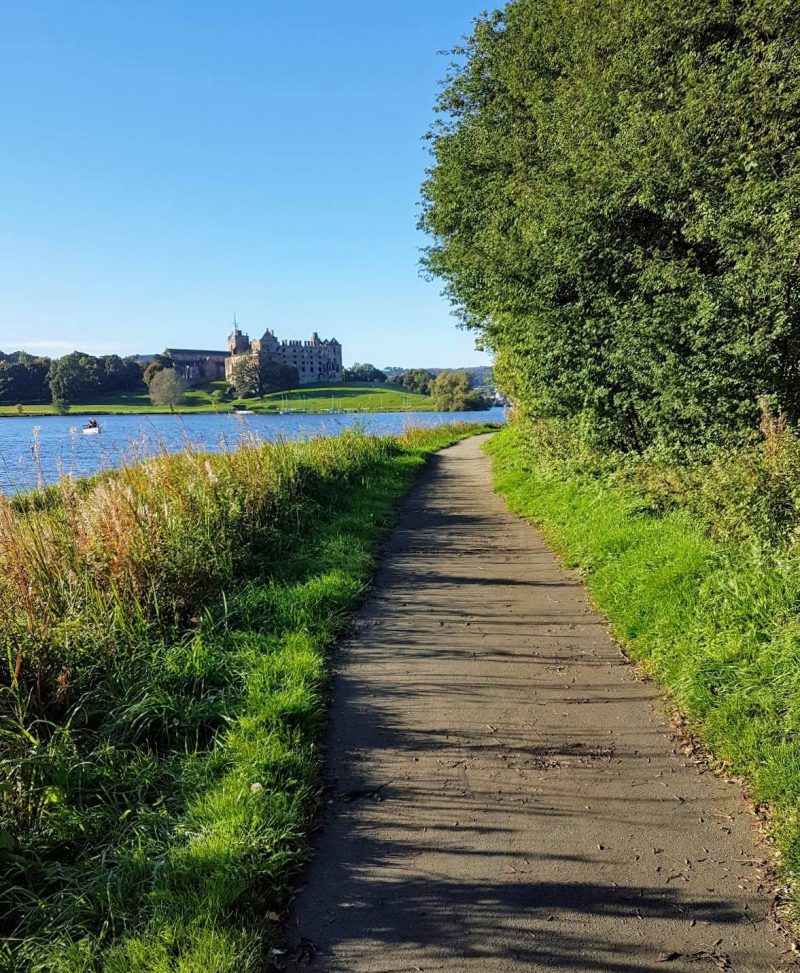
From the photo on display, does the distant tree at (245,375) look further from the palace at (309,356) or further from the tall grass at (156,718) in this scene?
the palace at (309,356)

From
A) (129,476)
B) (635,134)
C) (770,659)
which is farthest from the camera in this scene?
(635,134)

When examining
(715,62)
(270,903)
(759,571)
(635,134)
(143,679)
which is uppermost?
(715,62)

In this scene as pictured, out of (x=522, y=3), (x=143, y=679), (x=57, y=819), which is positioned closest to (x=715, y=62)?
(x=522, y=3)

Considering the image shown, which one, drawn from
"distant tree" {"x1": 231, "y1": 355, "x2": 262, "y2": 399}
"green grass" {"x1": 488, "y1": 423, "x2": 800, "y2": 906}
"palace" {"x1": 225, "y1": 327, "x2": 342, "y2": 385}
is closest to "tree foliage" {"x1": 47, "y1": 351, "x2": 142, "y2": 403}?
"distant tree" {"x1": 231, "y1": 355, "x2": 262, "y2": 399}

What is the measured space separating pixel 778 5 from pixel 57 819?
412 inches

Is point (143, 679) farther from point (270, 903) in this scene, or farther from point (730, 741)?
point (730, 741)

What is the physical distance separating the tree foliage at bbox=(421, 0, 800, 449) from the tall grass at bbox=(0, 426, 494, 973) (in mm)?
4648

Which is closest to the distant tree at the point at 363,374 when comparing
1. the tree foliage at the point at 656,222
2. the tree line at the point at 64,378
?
the tree line at the point at 64,378

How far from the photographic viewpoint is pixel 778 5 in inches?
280

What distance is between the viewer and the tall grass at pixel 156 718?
98.7 inches

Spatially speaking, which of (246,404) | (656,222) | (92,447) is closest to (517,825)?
(92,447)

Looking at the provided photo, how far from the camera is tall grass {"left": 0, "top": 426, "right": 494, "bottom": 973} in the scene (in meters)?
2.51

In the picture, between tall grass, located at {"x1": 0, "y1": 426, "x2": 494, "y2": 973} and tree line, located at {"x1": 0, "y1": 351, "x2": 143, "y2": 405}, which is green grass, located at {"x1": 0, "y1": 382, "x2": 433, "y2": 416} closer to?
tree line, located at {"x1": 0, "y1": 351, "x2": 143, "y2": 405}

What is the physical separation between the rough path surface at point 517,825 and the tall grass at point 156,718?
310 mm
